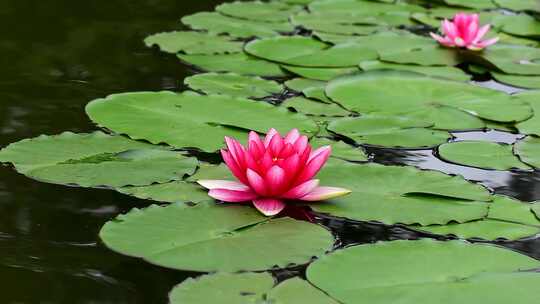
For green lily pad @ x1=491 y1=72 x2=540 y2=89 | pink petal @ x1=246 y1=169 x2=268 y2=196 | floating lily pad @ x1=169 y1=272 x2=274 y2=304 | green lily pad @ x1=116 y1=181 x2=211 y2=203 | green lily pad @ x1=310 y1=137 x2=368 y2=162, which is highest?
green lily pad @ x1=491 y1=72 x2=540 y2=89

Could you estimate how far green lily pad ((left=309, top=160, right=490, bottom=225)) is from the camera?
5.81 ft

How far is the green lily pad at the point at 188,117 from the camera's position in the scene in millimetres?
2141

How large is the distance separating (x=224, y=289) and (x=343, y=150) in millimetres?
731

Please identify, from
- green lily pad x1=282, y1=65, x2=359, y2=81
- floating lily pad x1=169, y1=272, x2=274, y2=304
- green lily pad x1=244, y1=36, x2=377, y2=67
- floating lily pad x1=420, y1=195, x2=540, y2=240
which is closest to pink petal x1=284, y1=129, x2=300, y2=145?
floating lily pad x1=420, y1=195, x2=540, y2=240

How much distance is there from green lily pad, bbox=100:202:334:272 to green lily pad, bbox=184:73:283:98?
799 millimetres

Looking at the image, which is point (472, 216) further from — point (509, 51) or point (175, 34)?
point (175, 34)

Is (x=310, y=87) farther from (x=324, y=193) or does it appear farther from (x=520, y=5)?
(x=520, y=5)

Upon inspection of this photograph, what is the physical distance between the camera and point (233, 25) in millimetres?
3277

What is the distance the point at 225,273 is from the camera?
1504mm

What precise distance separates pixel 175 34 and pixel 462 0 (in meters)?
1.39

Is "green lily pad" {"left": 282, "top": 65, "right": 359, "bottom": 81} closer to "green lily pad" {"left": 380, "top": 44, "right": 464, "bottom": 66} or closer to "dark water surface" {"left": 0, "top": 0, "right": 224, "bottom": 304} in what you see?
"green lily pad" {"left": 380, "top": 44, "right": 464, "bottom": 66}

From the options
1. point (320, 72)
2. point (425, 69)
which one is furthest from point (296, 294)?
point (425, 69)

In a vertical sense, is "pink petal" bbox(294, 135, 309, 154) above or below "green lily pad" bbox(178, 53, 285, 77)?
below

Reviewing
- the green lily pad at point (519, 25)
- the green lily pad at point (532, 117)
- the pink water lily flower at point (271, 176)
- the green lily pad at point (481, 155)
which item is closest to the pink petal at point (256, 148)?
the pink water lily flower at point (271, 176)
